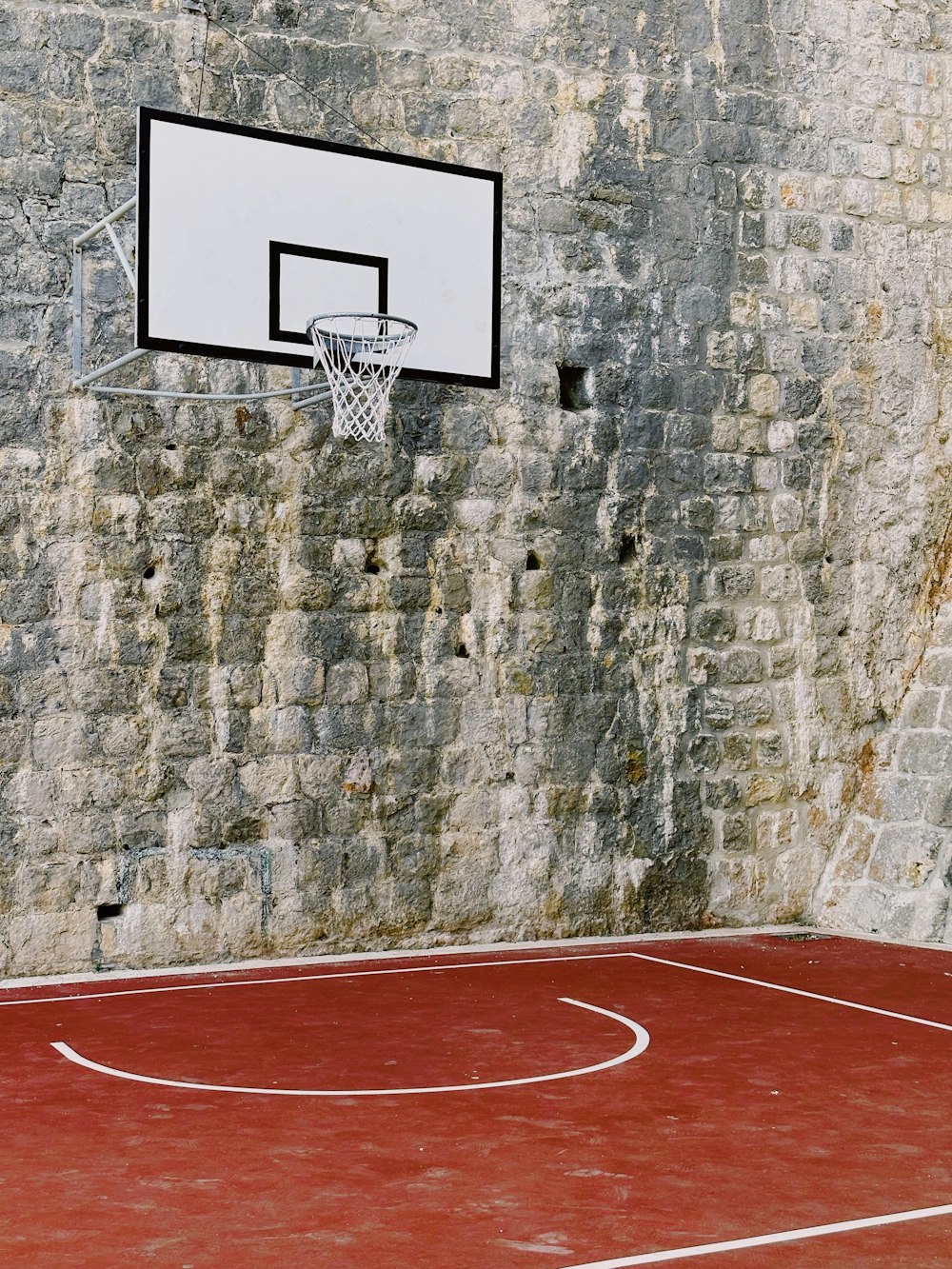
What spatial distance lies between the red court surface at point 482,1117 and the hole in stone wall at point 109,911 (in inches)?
11.6

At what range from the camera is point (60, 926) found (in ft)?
21.6

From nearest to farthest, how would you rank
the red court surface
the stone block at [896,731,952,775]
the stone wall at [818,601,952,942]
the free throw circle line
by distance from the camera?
the red court surface → the free throw circle line → the stone wall at [818,601,952,942] → the stone block at [896,731,952,775]

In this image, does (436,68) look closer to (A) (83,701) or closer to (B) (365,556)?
(B) (365,556)

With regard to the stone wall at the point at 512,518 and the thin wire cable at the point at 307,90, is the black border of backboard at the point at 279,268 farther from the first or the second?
the thin wire cable at the point at 307,90

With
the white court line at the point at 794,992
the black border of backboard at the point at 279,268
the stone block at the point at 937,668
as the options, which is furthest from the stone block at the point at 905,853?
the black border of backboard at the point at 279,268

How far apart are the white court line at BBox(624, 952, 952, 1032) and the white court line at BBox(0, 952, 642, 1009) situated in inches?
9.6

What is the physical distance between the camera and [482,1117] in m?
4.50

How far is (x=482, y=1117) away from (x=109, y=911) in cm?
275

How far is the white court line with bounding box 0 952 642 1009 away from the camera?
6199 mm

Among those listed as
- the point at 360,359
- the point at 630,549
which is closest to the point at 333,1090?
the point at 360,359

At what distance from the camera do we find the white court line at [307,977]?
6.20 metres

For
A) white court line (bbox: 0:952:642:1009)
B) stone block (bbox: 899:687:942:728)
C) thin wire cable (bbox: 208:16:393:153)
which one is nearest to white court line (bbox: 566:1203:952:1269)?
white court line (bbox: 0:952:642:1009)

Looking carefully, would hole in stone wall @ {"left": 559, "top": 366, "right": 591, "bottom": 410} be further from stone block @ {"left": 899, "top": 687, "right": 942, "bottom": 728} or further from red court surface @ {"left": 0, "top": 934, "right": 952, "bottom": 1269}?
red court surface @ {"left": 0, "top": 934, "right": 952, "bottom": 1269}

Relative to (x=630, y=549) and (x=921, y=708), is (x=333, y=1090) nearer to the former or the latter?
(x=630, y=549)
